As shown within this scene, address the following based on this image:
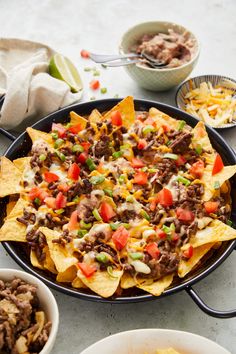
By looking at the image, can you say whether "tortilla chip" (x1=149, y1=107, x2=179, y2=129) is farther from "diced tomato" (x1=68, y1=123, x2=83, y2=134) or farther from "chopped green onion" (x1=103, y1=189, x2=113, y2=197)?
"chopped green onion" (x1=103, y1=189, x2=113, y2=197)

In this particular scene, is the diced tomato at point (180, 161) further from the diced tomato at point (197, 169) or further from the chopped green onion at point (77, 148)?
the chopped green onion at point (77, 148)

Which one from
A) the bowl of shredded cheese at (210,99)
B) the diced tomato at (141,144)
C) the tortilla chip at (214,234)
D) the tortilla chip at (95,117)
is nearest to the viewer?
the tortilla chip at (214,234)

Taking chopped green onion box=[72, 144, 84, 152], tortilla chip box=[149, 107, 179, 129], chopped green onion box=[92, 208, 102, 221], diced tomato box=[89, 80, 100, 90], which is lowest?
diced tomato box=[89, 80, 100, 90]

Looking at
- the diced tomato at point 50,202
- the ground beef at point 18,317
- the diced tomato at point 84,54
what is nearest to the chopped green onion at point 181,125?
the diced tomato at point 50,202

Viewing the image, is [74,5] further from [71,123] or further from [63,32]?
[71,123]

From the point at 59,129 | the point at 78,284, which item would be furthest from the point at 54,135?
the point at 78,284

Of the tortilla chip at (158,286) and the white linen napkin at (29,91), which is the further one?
the white linen napkin at (29,91)

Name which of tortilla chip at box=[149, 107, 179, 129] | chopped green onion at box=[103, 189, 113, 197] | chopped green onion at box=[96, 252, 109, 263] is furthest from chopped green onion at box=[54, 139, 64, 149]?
chopped green onion at box=[96, 252, 109, 263]

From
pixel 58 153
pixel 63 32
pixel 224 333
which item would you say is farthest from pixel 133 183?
pixel 63 32
